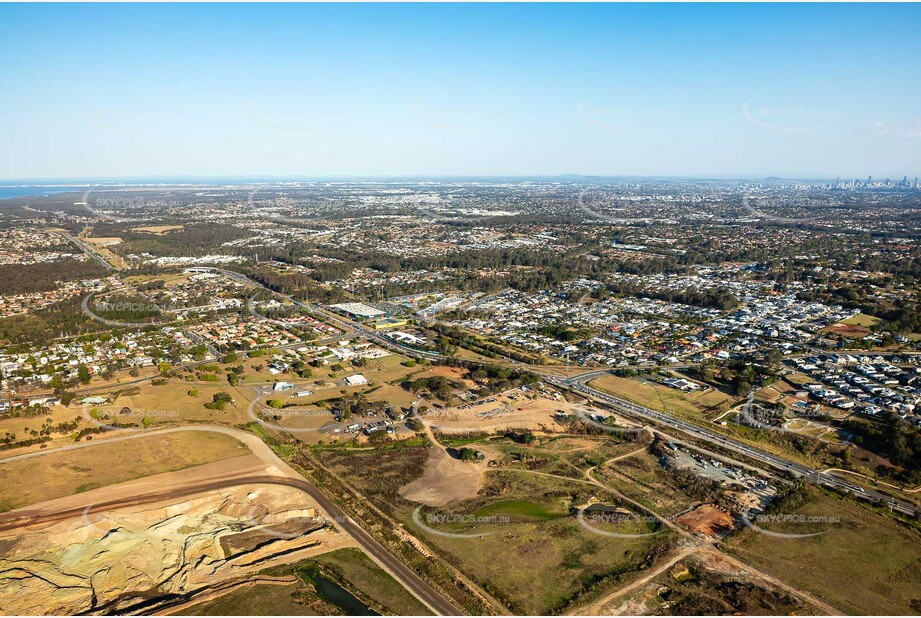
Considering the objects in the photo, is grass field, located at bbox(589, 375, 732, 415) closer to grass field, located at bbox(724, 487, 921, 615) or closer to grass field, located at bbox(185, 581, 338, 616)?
grass field, located at bbox(724, 487, 921, 615)

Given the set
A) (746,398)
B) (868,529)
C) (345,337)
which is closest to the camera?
(868,529)

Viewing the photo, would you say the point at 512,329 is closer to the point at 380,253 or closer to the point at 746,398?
the point at 746,398

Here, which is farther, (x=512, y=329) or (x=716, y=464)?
(x=512, y=329)

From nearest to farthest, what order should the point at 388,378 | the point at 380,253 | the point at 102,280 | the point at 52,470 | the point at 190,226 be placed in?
the point at 52,470 → the point at 388,378 → the point at 102,280 → the point at 380,253 → the point at 190,226

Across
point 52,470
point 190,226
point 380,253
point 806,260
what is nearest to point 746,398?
point 52,470

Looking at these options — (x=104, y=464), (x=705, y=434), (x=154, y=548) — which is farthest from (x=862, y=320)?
(x=104, y=464)
